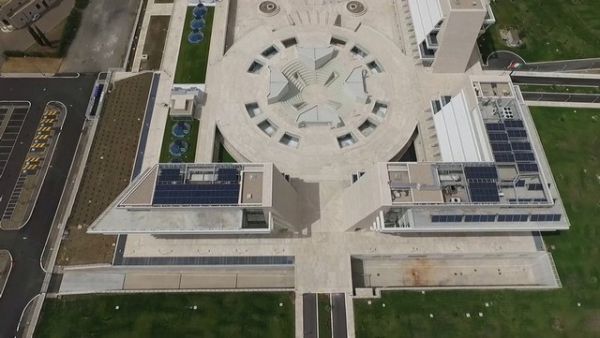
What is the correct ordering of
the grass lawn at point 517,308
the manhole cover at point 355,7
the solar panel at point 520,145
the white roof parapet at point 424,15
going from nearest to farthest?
the grass lawn at point 517,308 < the solar panel at point 520,145 < the white roof parapet at point 424,15 < the manhole cover at point 355,7


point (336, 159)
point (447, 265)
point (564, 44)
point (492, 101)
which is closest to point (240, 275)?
point (336, 159)

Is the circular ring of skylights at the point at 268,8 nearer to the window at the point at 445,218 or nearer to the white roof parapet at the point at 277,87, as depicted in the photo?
the white roof parapet at the point at 277,87

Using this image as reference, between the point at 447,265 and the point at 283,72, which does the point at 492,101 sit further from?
the point at 283,72

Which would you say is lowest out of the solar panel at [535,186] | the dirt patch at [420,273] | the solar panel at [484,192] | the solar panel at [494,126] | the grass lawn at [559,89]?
the dirt patch at [420,273]

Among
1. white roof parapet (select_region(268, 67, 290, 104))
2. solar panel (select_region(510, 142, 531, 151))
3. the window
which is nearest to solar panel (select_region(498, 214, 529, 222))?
the window

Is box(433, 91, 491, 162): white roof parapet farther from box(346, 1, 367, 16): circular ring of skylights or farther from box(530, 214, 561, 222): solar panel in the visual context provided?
box(346, 1, 367, 16): circular ring of skylights

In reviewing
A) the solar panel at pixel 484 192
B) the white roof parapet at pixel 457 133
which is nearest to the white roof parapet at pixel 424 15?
the white roof parapet at pixel 457 133

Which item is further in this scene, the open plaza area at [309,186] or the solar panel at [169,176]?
the open plaza area at [309,186]
